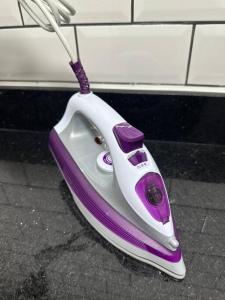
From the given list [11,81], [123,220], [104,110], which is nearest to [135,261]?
[123,220]

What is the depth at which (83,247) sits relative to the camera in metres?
0.43

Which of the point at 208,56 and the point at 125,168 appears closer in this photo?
the point at 125,168

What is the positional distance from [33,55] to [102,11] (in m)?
0.16

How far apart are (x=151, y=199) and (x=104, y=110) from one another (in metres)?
0.15

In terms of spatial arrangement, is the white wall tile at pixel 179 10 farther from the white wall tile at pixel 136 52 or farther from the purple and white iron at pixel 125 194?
the purple and white iron at pixel 125 194

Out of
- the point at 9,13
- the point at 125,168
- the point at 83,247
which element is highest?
the point at 9,13

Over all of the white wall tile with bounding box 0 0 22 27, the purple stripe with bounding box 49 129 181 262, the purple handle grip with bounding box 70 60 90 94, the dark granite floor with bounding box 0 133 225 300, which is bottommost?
the dark granite floor with bounding box 0 133 225 300

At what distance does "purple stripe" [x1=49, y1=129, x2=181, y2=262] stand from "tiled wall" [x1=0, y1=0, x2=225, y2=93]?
0.52 ft

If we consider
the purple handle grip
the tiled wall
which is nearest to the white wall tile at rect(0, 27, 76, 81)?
the tiled wall

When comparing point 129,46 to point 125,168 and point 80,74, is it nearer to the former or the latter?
point 80,74

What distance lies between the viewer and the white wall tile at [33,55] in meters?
0.56

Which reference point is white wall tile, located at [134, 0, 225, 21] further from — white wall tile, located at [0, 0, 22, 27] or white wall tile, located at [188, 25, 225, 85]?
white wall tile, located at [0, 0, 22, 27]

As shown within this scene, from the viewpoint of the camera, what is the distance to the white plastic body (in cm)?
37

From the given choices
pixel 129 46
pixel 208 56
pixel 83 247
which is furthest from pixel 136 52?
pixel 83 247
